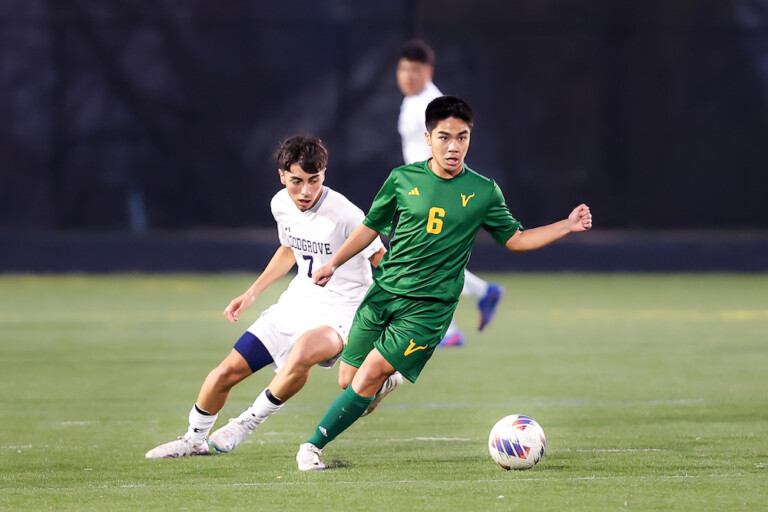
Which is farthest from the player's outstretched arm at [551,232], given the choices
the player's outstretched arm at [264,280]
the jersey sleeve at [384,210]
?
the player's outstretched arm at [264,280]

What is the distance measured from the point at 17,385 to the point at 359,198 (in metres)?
11.3

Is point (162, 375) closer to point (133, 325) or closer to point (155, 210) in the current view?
point (133, 325)

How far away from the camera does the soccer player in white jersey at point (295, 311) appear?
6906mm

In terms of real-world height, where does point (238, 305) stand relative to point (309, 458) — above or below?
above

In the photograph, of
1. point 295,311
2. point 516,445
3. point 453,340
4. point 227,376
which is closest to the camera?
point 516,445

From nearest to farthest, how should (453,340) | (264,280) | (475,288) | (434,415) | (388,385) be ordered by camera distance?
(388,385) → (264,280) → (434,415) → (475,288) → (453,340)

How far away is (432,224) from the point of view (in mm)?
6562

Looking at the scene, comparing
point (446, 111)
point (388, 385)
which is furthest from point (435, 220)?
point (388, 385)

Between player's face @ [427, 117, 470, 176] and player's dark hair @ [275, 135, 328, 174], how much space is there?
25.4 inches

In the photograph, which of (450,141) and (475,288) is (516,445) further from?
(475,288)

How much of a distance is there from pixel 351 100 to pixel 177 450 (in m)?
14.2

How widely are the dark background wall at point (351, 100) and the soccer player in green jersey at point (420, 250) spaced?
13.8 meters

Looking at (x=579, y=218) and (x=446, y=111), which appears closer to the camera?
(x=579, y=218)

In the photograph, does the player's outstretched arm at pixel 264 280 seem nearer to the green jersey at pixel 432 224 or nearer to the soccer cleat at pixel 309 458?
the green jersey at pixel 432 224
